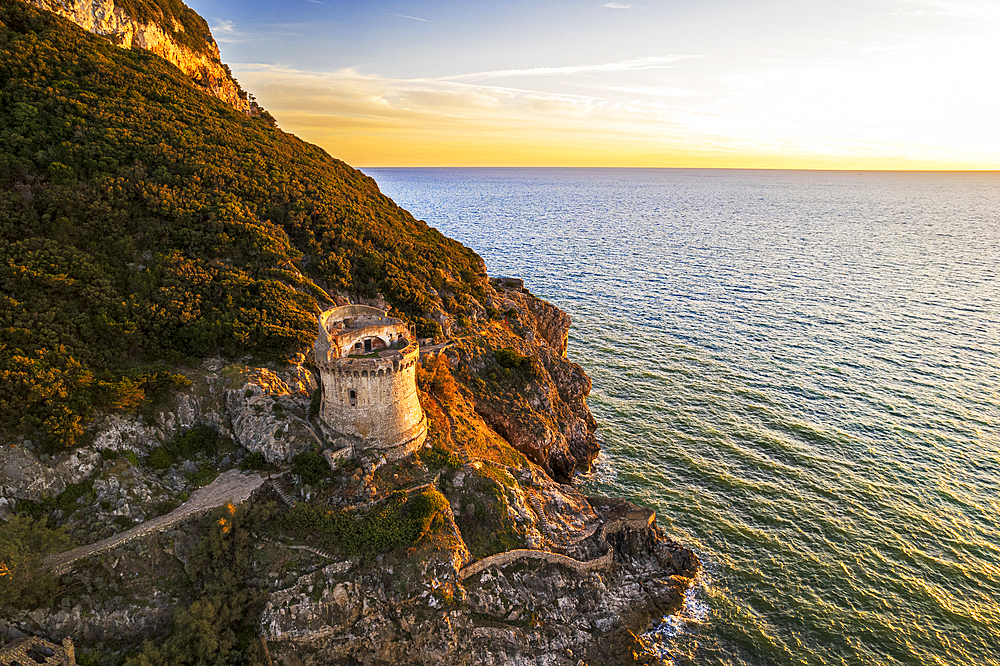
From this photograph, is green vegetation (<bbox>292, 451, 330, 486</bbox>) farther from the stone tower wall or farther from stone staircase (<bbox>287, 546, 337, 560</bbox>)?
stone staircase (<bbox>287, 546, 337, 560</bbox>)

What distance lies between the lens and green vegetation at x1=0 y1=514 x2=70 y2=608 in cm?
2736

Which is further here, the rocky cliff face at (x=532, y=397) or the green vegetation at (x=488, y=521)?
the rocky cliff face at (x=532, y=397)

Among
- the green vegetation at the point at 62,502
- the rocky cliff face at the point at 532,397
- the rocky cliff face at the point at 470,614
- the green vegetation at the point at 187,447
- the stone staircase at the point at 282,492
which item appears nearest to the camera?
the green vegetation at the point at 62,502

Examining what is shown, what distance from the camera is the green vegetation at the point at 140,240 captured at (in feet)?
119

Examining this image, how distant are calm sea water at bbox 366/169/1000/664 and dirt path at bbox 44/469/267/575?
3299 centimetres

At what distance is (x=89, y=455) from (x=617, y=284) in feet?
315

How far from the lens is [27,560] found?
28047 millimetres

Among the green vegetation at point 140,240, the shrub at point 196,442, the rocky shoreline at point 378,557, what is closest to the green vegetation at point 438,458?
the rocky shoreline at point 378,557

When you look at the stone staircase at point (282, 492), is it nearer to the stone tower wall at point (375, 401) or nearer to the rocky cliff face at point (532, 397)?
the stone tower wall at point (375, 401)

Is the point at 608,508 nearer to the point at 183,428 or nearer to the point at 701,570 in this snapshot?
the point at 701,570

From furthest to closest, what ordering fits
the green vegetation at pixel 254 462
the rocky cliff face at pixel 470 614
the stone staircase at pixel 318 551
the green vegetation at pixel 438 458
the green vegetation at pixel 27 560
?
the green vegetation at pixel 438 458 → the green vegetation at pixel 254 462 → the stone staircase at pixel 318 551 → the rocky cliff face at pixel 470 614 → the green vegetation at pixel 27 560

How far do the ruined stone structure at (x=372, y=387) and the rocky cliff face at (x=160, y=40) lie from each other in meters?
57.7

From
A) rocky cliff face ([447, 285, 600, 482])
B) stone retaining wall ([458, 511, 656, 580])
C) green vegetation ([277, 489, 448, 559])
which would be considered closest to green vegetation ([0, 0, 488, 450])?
rocky cliff face ([447, 285, 600, 482])

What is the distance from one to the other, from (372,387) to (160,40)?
232ft
